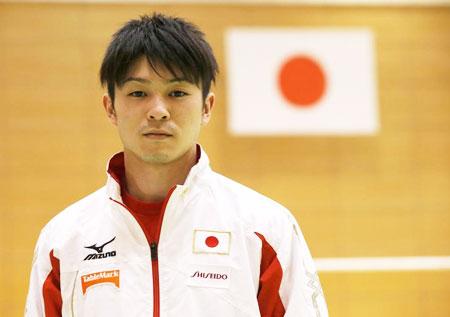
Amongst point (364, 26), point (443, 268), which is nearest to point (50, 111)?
point (364, 26)

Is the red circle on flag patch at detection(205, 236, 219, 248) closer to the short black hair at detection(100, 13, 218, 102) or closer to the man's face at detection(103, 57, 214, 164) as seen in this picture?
the man's face at detection(103, 57, 214, 164)

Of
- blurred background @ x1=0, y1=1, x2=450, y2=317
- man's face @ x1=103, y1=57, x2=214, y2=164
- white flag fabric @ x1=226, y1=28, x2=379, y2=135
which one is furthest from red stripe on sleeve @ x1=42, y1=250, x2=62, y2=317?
white flag fabric @ x1=226, y1=28, x2=379, y2=135

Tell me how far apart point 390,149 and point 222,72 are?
2.11 metres

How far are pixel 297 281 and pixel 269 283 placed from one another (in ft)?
0.34

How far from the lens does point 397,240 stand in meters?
7.79

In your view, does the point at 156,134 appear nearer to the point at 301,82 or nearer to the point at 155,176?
the point at 155,176

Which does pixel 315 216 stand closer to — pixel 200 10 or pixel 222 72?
pixel 222 72

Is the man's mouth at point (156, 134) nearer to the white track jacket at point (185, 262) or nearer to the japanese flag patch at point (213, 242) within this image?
the white track jacket at point (185, 262)

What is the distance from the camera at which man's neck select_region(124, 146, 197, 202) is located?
8.82 feet

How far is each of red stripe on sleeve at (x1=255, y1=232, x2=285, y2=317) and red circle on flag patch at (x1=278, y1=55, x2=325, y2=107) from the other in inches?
209

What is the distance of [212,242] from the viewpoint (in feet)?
8.44

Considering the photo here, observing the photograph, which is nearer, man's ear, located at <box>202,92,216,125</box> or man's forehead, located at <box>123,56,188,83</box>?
man's forehead, located at <box>123,56,188,83</box>

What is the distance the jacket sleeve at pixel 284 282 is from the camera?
98.4 inches

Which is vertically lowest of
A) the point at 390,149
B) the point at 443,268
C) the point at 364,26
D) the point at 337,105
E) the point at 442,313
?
the point at 442,313
